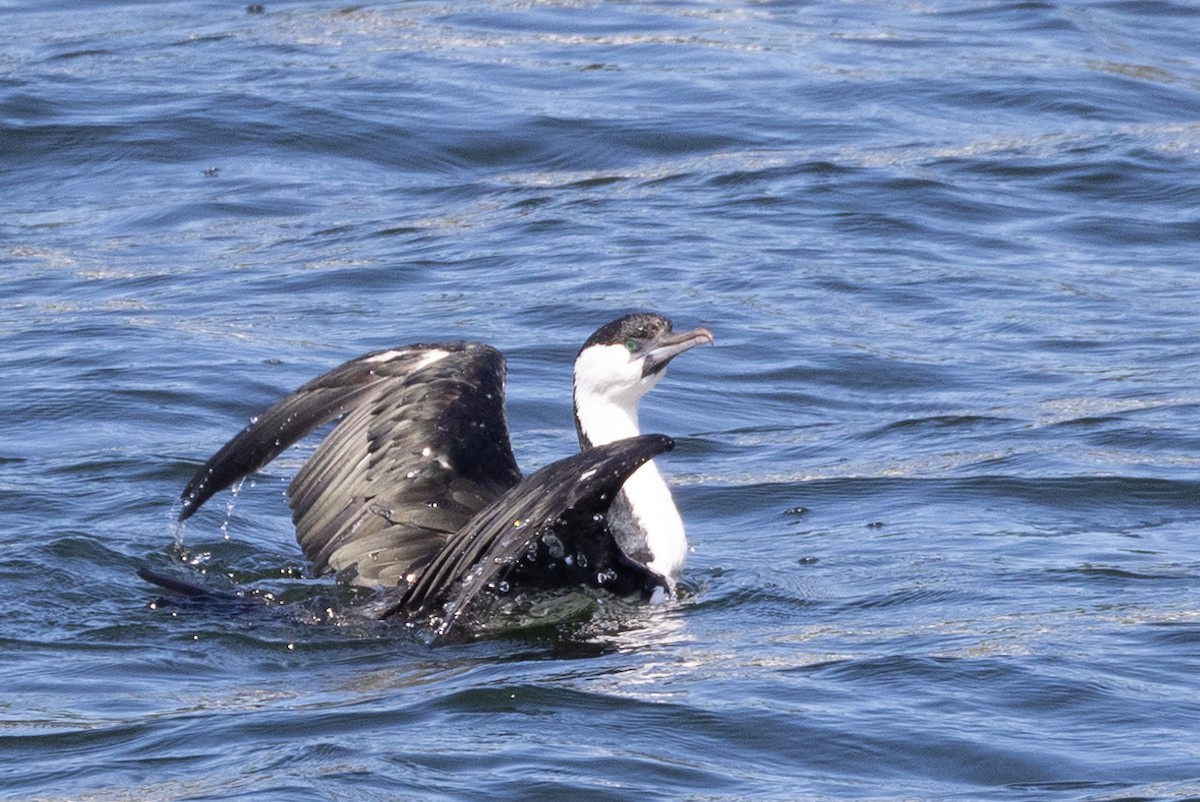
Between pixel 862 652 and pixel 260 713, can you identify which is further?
pixel 862 652

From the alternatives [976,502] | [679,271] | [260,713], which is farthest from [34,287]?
[260,713]

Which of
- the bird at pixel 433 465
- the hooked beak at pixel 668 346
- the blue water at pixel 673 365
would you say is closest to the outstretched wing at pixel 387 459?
the bird at pixel 433 465

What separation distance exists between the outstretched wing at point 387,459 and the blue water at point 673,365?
25 cm

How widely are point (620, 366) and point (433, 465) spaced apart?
65 cm

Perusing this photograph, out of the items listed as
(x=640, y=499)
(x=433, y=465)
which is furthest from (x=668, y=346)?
(x=433, y=465)

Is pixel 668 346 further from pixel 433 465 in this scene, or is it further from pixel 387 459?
pixel 387 459

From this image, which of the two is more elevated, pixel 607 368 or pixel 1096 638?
pixel 607 368

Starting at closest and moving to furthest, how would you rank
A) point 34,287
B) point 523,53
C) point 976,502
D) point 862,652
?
point 862,652
point 976,502
point 34,287
point 523,53

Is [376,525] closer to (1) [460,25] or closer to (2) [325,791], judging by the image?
(2) [325,791]

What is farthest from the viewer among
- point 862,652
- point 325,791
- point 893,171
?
point 893,171

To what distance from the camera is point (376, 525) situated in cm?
675

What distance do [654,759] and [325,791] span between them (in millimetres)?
794

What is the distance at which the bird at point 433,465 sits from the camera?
6.52 meters

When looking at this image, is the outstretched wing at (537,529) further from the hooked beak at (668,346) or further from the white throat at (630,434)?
the hooked beak at (668,346)
